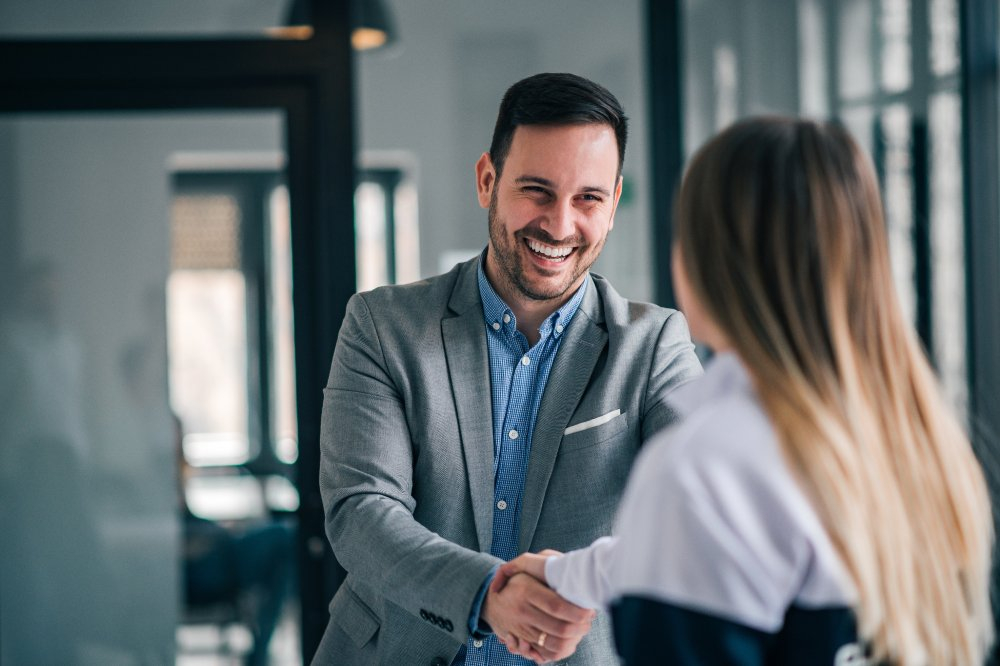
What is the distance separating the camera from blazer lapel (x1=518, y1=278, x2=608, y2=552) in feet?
5.15

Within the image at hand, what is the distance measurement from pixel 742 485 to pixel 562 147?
33.5 inches

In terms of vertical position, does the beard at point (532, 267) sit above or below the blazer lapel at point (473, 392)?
above

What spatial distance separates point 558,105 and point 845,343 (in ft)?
2.62

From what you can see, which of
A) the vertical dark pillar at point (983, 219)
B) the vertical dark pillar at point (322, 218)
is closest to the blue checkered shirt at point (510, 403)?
the vertical dark pillar at point (322, 218)

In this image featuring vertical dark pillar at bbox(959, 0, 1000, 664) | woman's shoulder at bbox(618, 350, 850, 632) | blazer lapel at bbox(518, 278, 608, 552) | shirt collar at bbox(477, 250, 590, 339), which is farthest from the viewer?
vertical dark pillar at bbox(959, 0, 1000, 664)

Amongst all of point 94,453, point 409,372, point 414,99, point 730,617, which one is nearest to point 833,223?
point 730,617

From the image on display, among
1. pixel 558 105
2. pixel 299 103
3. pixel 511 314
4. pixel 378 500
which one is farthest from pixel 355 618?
pixel 299 103

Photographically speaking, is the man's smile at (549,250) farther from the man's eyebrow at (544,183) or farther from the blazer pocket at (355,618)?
the blazer pocket at (355,618)

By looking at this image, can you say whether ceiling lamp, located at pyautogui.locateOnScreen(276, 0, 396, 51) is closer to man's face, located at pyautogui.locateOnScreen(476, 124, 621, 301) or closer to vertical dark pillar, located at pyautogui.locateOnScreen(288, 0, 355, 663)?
vertical dark pillar, located at pyautogui.locateOnScreen(288, 0, 355, 663)

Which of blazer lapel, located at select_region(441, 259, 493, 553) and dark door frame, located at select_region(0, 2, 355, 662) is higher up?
dark door frame, located at select_region(0, 2, 355, 662)

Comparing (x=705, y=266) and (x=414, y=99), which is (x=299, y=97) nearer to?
(x=414, y=99)

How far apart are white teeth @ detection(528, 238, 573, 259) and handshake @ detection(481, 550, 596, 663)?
0.48 metres

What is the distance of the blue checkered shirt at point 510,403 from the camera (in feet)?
5.28

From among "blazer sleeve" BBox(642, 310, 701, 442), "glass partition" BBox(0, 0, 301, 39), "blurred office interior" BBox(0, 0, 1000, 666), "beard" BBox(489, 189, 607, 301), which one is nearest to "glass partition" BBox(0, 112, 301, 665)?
"blurred office interior" BBox(0, 0, 1000, 666)
